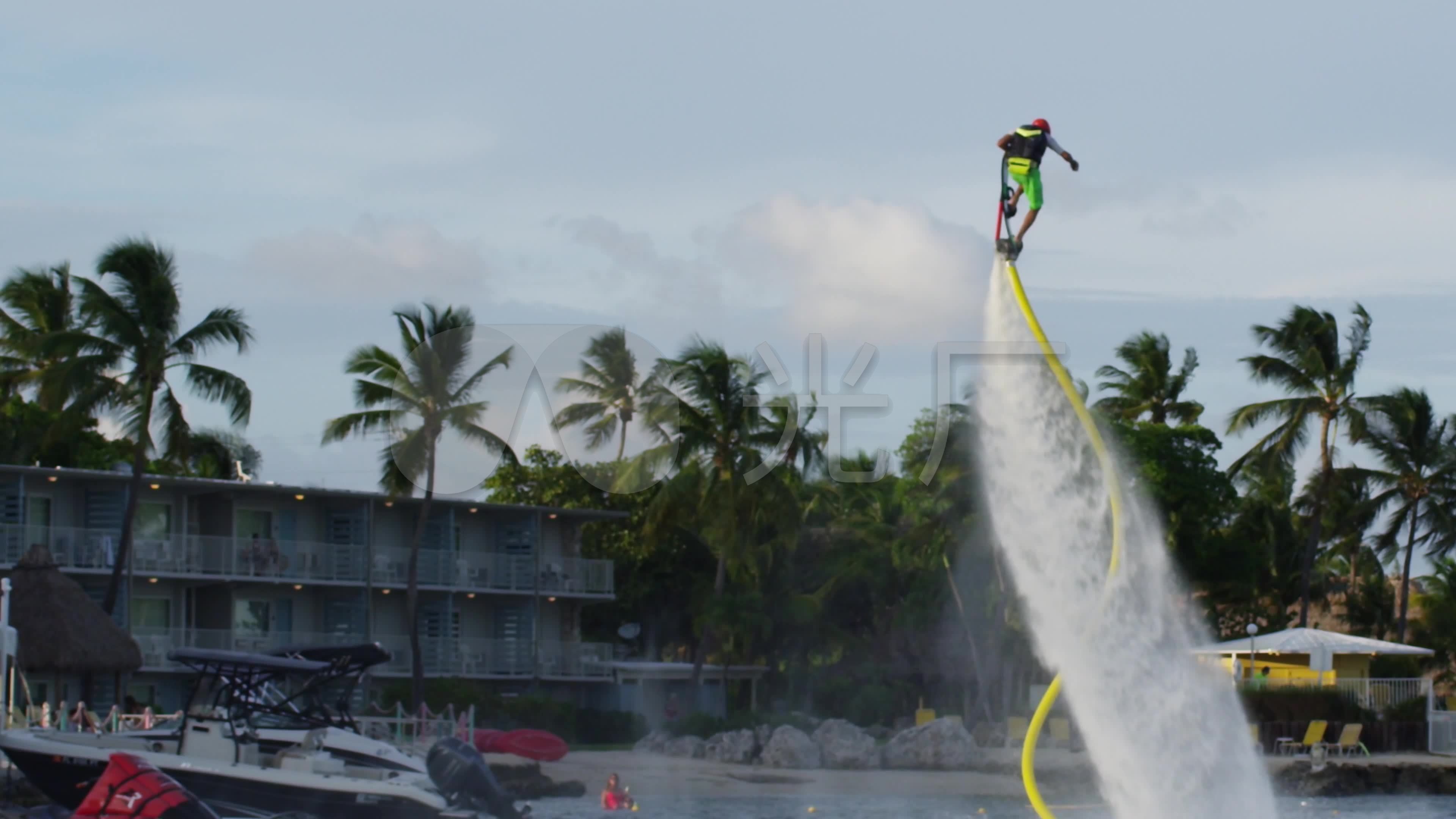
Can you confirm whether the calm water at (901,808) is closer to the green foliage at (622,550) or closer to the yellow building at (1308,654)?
the yellow building at (1308,654)

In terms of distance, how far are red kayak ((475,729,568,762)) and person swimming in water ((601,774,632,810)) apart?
2.62 metres

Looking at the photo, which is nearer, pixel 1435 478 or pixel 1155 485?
pixel 1155 485

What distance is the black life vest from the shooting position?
1530cm

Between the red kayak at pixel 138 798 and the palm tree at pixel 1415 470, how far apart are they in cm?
4491

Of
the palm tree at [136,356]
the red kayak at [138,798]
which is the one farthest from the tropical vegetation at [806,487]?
the red kayak at [138,798]

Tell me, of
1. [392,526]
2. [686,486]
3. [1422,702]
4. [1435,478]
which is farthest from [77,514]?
[1435,478]

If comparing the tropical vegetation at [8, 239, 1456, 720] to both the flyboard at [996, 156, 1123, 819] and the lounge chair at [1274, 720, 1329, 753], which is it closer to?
the lounge chair at [1274, 720, 1329, 753]

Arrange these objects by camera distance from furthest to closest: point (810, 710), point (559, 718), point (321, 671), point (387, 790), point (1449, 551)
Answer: point (1449, 551)
point (810, 710)
point (559, 718)
point (321, 671)
point (387, 790)

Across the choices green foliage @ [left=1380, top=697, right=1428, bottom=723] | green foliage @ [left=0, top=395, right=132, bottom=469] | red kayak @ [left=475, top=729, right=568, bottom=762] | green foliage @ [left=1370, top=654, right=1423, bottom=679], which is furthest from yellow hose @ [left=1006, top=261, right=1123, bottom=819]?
green foliage @ [left=0, top=395, right=132, bottom=469]

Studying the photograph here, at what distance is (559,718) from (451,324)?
1076 cm

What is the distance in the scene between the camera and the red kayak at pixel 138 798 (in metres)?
25.1

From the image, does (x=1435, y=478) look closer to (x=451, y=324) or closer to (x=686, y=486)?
(x=686, y=486)

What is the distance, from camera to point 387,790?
27219mm

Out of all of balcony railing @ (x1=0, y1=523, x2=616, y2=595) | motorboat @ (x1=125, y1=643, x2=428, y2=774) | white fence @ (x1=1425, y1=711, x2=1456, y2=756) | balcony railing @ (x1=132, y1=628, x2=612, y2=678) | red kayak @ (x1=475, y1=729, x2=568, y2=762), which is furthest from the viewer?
white fence @ (x1=1425, y1=711, x2=1456, y2=756)
